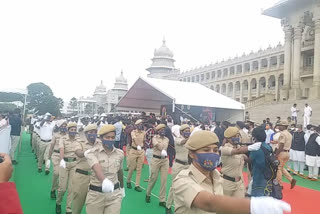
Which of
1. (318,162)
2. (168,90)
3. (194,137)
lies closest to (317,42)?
(168,90)

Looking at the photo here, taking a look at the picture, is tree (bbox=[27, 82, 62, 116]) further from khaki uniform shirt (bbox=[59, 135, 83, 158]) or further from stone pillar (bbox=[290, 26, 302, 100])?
khaki uniform shirt (bbox=[59, 135, 83, 158])

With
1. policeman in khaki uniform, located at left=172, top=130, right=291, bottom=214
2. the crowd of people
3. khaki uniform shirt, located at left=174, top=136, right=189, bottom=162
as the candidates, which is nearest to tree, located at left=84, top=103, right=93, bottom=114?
the crowd of people

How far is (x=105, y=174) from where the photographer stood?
400 centimetres

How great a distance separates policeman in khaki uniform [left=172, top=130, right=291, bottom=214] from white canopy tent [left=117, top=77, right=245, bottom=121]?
1219 centimetres

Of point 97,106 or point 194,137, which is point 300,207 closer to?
point 194,137

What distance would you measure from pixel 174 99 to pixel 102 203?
37.3 ft

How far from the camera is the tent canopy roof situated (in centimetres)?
1588

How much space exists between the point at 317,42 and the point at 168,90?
16358 mm

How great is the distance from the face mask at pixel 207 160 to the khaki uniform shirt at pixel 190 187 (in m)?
0.08

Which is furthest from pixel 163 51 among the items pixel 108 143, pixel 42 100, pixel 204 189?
pixel 204 189

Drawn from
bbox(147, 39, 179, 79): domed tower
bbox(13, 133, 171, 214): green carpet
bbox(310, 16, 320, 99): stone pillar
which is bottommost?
bbox(13, 133, 171, 214): green carpet

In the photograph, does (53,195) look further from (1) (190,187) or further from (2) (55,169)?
(1) (190,187)

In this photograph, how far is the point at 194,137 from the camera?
8.36 ft

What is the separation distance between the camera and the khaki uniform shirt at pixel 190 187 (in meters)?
2.11
